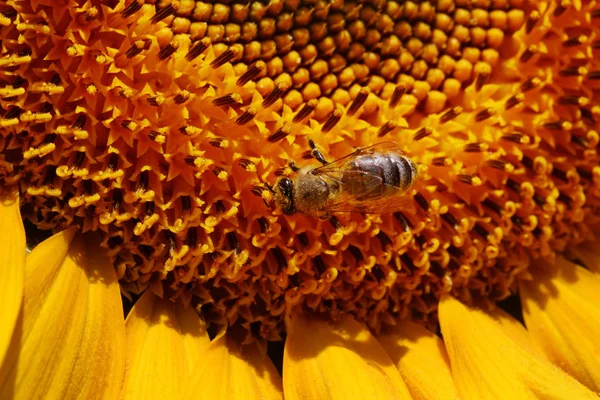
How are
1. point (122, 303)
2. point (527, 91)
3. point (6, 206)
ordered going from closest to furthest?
1. point (6, 206)
2. point (122, 303)
3. point (527, 91)

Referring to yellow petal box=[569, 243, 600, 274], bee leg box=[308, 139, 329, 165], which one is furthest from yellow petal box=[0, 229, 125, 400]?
yellow petal box=[569, 243, 600, 274]

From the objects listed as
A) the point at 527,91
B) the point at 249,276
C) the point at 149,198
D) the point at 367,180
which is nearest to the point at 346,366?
the point at 249,276

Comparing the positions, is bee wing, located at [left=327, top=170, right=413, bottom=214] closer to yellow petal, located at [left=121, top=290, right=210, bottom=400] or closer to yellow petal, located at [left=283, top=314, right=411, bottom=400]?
yellow petal, located at [left=283, top=314, right=411, bottom=400]

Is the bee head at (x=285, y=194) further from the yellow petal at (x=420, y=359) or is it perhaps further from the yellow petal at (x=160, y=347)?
the yellow petal at (x=420, y=359)

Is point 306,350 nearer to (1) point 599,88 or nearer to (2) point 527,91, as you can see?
(2) point 527,91

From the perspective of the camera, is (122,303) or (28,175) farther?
(122,303)

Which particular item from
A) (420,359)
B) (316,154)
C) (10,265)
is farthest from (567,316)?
(10,265)

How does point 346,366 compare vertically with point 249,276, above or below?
below
